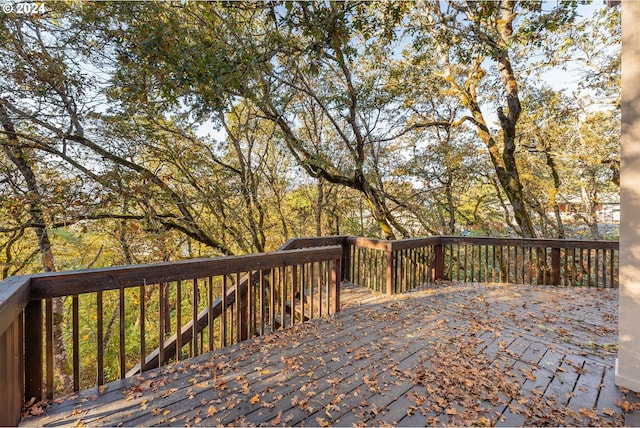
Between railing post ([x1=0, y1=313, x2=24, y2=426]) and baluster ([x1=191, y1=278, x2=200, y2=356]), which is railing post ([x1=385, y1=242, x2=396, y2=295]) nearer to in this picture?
baluster ([x1=191, y1=278, x2=200, y2=356])

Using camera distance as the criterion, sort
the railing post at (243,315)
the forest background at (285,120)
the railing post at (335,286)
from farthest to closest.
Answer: the forest background at (285,120), the railing post at (335,286), the railing post at (243,315)

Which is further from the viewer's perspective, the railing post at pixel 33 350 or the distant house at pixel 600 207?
the distant house at pixel 600 207

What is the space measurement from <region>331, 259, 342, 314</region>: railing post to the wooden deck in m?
0.25

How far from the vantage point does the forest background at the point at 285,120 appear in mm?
3951

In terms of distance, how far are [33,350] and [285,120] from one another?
239 inches

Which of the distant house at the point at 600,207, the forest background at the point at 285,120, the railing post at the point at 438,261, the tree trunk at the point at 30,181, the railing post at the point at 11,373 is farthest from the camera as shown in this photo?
the distant house at the point at 600,207

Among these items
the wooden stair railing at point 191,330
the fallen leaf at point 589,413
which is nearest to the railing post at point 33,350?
the wooden stair railing at point 191,330

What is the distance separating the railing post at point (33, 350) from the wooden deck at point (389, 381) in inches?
6.1

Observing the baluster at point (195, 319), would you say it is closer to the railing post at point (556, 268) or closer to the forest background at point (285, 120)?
the forest background at point (285, 120)

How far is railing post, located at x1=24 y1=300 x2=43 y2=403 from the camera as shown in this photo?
1741 mm

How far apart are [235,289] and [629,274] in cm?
362

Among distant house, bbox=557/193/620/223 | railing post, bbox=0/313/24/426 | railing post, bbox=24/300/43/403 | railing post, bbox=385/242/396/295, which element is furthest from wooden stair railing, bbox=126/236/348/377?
distant house, bbox=557/193/620/223

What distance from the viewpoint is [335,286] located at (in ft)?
12.1

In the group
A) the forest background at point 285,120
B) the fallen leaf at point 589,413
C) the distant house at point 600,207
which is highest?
the forest background at point 285,120
